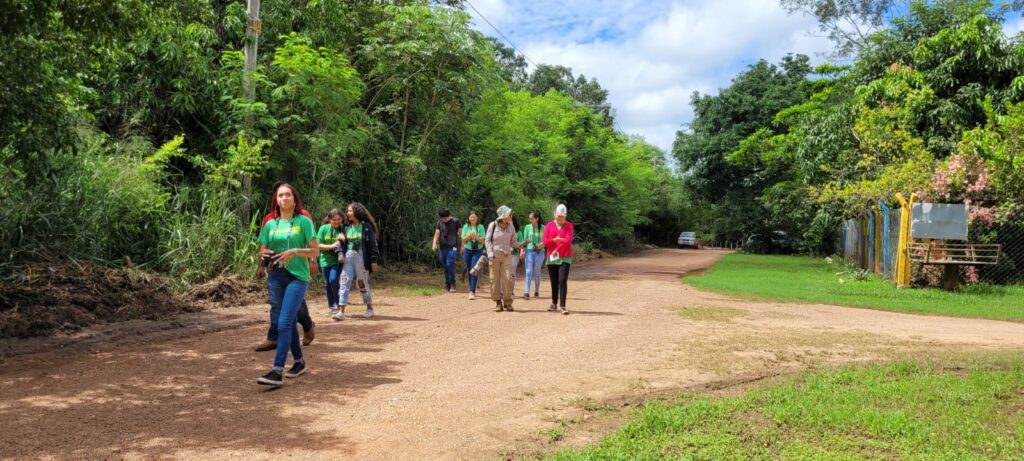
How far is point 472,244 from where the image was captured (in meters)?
14.1

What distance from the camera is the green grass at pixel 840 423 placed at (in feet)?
14.2

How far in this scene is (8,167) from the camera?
31.5 ft

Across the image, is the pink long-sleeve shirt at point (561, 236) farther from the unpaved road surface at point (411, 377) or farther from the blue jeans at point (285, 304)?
the blue jeans at point (285, 304)

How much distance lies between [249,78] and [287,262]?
9.04m

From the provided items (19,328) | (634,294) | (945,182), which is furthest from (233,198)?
(945,182)

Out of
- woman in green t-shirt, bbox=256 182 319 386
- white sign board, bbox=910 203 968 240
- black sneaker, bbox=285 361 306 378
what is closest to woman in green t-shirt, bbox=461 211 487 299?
black sneaker, bbox=285 361 306 378

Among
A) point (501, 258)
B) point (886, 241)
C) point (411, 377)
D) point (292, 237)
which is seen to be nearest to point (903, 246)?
point (886, 241)

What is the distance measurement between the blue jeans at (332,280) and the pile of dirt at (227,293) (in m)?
1.89

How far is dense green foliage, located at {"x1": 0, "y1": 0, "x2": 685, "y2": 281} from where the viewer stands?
8039 mm

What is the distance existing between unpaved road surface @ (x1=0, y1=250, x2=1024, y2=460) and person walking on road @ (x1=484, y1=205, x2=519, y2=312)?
41cm

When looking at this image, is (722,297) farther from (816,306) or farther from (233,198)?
(233,198)

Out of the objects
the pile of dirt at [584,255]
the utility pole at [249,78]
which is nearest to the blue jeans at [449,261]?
the utility pole at [249,78]

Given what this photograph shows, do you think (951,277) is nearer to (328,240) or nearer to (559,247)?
(559,247)

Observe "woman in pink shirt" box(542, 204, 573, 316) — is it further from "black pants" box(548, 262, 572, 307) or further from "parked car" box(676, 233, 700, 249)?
"parked car" box(676, 233, 700, 249)
